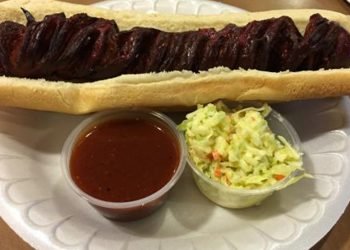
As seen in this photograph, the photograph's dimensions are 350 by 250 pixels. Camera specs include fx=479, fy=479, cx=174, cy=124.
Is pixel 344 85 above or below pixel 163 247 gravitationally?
above

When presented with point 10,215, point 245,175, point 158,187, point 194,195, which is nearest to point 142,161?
point 158,187

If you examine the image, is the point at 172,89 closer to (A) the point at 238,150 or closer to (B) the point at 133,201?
(A) the point at 238,150

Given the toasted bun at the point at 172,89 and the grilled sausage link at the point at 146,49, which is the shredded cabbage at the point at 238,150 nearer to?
the toasted bun at the point at 172,89

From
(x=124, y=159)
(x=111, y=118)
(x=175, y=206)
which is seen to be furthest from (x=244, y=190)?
(x=111, y=118)

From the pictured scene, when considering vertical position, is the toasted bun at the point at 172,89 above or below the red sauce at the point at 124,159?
above

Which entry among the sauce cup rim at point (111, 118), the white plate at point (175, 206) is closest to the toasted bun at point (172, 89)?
the sauce cup rim at point (111, 118)

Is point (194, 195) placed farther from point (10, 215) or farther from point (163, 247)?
point (10, 215)
